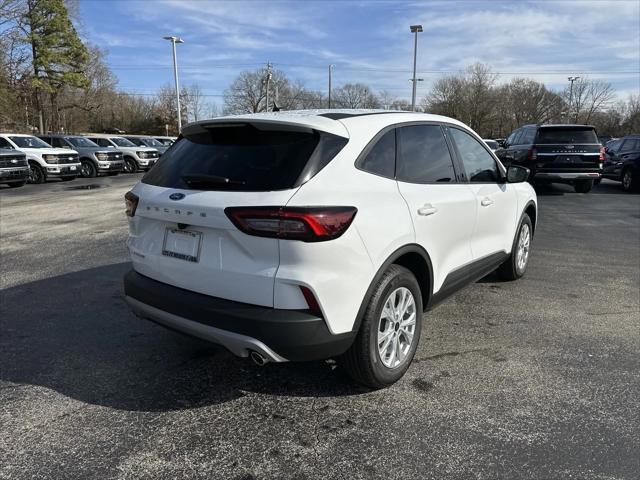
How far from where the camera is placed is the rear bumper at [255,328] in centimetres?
259

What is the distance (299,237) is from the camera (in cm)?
254

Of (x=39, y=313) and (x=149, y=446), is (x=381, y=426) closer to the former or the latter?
(x=149, y=446)

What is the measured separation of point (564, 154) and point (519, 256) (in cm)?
897

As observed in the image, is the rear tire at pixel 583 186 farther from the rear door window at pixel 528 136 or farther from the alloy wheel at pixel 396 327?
the alloy wheel at pixel 396 327

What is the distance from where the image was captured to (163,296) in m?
3.00

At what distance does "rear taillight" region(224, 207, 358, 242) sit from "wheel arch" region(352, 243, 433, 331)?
0.47 meters

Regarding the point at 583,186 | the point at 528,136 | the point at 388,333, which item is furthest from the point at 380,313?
the point at 583,186

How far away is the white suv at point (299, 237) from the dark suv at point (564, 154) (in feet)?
35.2

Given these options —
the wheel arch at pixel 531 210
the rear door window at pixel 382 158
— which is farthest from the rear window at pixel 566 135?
the rear door window at pixel 382 158

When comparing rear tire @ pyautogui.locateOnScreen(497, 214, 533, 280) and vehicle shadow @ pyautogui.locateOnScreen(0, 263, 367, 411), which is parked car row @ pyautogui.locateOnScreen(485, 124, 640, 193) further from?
vehicle shadow @ pyautogui.locateOnScreen(0, 263, 367, 411)

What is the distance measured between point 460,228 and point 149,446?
264 cm

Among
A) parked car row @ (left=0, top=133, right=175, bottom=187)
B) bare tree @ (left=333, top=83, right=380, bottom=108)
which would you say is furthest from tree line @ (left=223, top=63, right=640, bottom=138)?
parked car row @ (left=0, top=133, right=175, bottom=187)

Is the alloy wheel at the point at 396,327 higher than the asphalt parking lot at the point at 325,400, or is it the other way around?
the alloy wheel at the point at 396,327

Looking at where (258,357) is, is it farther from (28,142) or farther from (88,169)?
(88,169)
